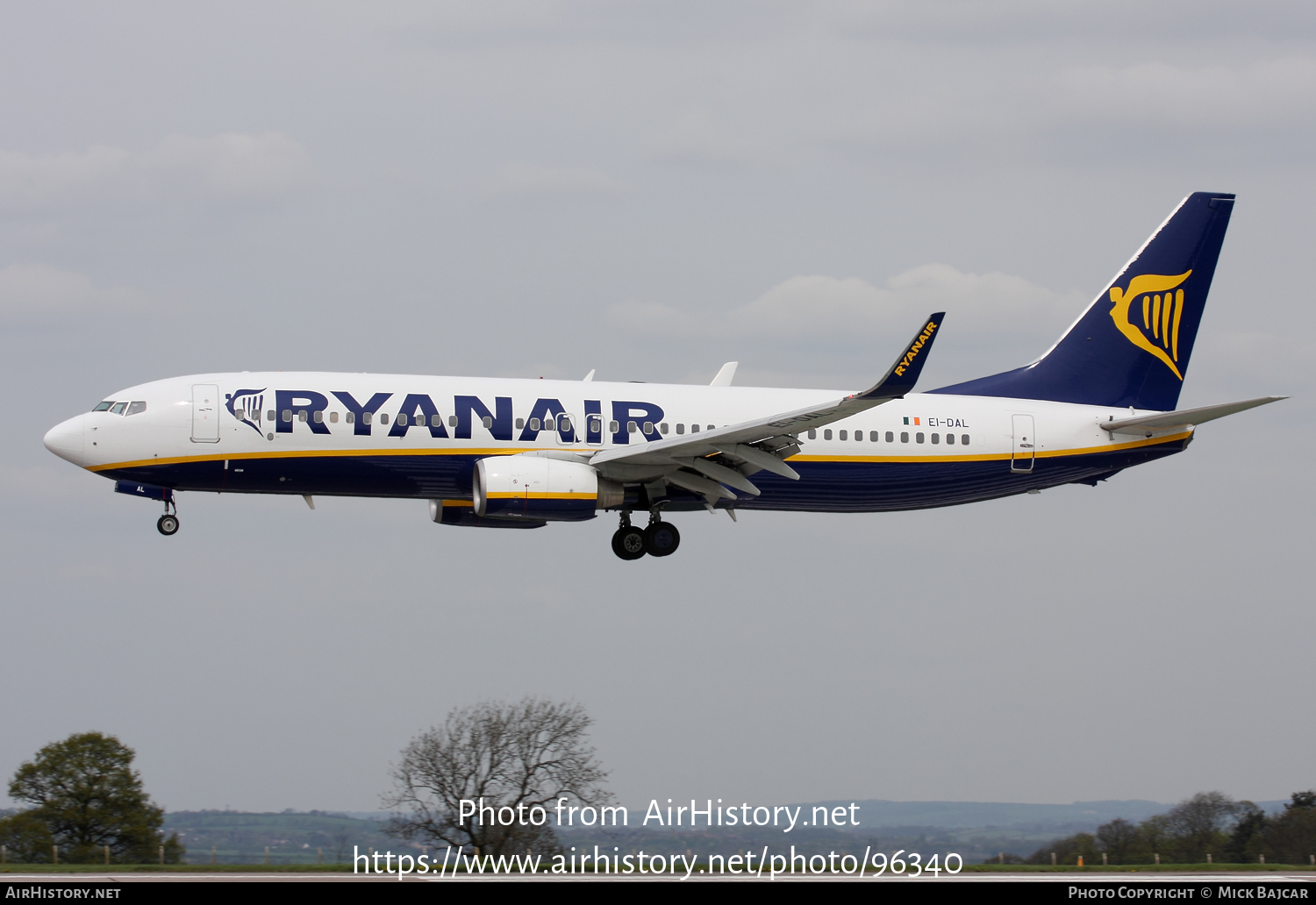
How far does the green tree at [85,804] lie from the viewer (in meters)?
49.7

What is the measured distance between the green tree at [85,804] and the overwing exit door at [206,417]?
16.3 meters

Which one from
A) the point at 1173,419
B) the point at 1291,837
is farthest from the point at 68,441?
the point at 1291,837

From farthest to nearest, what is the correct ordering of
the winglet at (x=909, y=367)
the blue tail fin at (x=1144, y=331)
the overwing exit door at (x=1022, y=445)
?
1. the blue tail fin at (x=1144, y=331)
2. the overwing exit door at (x=1022, y=445)
3. the winglet at (x=909, y=367)

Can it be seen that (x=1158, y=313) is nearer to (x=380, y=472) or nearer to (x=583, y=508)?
(x=583, y=508)

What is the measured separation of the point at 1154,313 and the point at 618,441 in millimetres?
19952

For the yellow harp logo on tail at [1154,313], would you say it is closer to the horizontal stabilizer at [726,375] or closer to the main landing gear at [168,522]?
the horizontal stabilizer at [726,375]

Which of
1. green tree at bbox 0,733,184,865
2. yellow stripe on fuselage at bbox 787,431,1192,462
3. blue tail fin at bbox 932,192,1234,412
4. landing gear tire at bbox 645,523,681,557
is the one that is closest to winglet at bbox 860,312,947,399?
yellow stripe on fuselage at bbox 787,431,1192,462

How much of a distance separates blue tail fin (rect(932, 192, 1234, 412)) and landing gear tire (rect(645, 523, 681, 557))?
11174 millimetres

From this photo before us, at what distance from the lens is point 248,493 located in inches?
1540

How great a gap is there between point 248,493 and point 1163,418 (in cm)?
2655

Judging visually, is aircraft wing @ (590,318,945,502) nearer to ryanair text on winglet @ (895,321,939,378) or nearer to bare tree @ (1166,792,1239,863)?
ryanair text on winglet @ (895,321,939,378)

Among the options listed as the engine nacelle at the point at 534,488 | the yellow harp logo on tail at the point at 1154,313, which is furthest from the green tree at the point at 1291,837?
the engine nacelle at the point at 534,488

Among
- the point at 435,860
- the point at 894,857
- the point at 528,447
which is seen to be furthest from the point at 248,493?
the point at 894,857

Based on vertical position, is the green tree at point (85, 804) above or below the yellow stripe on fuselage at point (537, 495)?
below
